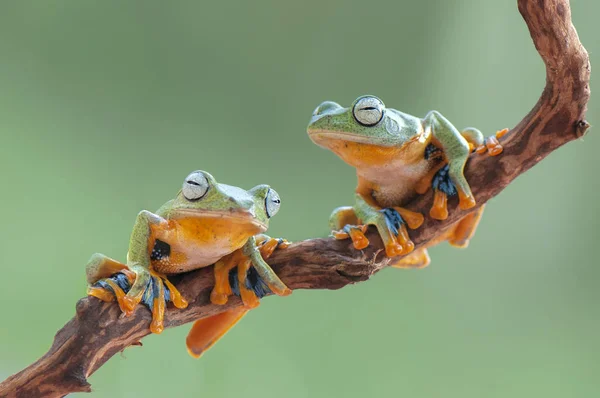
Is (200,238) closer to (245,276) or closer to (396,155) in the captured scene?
(245,276)

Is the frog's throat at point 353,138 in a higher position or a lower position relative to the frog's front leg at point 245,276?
higher

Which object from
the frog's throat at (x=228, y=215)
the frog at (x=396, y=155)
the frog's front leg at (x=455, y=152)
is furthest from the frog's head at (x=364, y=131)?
the frog's throat at (x=228, y=215)

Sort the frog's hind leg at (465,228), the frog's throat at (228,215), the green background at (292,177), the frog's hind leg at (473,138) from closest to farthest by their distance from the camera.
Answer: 1. the frog's throat at (228,215)
2. the frog's hind leg at (473,138)
3. the frog's hind leg at (465,228)
4. the green background at (292,177)

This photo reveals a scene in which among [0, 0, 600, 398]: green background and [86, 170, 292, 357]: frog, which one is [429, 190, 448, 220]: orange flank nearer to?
[86, 170, 292, 357]: frog

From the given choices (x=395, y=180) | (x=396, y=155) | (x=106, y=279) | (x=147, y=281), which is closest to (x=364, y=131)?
(x=396, y=155)

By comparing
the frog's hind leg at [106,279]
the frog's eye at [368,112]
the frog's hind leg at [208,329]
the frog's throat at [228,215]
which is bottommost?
the frog's hind leg at [208,329]

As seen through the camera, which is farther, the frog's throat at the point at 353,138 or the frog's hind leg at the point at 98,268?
the frog's throat at the point at 353,138

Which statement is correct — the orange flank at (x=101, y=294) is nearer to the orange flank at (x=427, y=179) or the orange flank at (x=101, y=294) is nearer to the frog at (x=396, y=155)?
the frog at (x=396, y=155)

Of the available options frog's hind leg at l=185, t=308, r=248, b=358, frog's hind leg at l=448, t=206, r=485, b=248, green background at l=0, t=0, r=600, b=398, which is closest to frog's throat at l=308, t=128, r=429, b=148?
frog's hind leg at l=448, t=206, r=485, b=248
